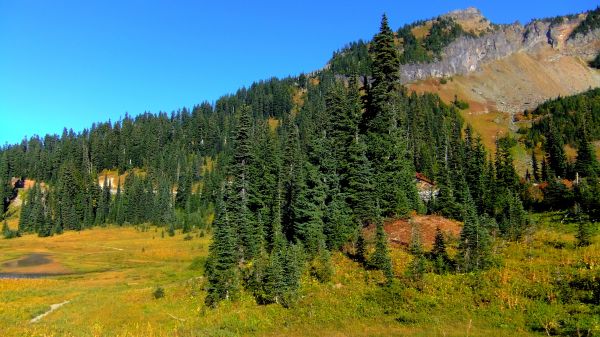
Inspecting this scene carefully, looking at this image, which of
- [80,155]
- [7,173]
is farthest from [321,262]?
[7,173]

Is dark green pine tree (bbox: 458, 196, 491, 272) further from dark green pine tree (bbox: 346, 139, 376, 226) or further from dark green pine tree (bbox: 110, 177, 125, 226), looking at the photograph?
dark green pine tree (bbox: 110, 177, 125, 226)

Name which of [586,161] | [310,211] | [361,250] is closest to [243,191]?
[310,211]

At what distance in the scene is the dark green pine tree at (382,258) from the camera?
27.1m

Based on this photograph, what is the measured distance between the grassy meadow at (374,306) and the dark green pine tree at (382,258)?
2.49 feet

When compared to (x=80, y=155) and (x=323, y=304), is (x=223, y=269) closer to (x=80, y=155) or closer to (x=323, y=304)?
(x=323, y=304)

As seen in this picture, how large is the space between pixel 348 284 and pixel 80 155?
Answer: 16775cm

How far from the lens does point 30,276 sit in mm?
62688

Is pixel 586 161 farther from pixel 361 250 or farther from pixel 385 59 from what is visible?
pixel 361 250

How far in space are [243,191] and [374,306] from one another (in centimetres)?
2245

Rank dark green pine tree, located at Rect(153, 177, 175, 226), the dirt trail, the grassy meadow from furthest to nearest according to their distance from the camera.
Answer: dark green pine tree, located at Rect(153, 177, 175, 226) < the dirt trail < the grassy meadow

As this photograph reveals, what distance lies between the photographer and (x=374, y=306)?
23844 millimetres

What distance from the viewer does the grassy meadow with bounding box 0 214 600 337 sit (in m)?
19.4

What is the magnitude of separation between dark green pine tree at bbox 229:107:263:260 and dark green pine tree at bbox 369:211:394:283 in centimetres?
1609

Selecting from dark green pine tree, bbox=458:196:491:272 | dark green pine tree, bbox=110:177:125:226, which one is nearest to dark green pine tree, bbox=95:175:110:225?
dark green pine tree, bbox=110:177:125:226
